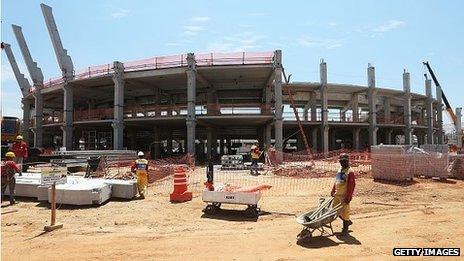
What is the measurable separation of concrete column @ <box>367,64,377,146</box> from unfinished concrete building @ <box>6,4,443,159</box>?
10 cm

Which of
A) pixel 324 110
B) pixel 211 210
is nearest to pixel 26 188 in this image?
pixel 211 210

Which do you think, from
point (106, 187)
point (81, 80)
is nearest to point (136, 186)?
point (106, 187)

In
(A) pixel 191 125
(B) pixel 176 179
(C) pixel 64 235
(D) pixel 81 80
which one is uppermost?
(D) pixel 81 80

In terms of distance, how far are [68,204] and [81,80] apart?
74.1 ft

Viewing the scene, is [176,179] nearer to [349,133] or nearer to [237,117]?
[237,117]

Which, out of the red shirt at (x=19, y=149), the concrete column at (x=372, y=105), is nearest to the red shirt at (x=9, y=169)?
the red shirt at (x=19, y=149)

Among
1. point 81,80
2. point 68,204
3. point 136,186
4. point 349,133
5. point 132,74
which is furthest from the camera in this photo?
point 349,133

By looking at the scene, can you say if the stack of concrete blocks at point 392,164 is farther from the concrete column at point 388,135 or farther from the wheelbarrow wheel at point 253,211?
the concrete column at point 388,135

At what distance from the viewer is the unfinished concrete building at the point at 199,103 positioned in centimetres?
2689

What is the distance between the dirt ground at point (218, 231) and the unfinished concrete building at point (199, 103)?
52.5ft

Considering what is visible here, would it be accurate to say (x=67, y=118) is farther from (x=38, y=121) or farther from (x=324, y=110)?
(x=324, y=110)

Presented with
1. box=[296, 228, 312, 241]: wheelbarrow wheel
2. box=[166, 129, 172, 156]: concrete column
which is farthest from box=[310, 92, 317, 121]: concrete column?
box=[296, 228, 312, 241]: wheelbarrow wheel

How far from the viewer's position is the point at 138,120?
28.7 metres

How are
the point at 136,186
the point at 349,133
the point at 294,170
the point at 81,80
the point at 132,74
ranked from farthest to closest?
the point at 349,133 < the point at 81,80 < the point at 132,74 < the point at 294,170 < the point at 136,186
